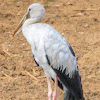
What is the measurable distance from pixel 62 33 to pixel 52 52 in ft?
9.60

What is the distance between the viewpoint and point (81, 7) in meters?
8.70

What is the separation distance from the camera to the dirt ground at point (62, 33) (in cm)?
572

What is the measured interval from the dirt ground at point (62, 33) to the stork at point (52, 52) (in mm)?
740

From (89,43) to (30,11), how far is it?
2.44 metres

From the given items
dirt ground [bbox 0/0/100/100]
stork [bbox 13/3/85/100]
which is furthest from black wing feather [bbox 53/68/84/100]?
dirt ground [bbox 0/0/100/100]

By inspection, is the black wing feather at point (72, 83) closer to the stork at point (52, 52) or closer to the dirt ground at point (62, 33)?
the stork at point (52, 52)

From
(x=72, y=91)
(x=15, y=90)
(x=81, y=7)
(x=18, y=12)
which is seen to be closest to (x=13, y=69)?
(x=15, y=90)

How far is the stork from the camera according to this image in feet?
15.5

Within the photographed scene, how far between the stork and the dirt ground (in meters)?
0.74

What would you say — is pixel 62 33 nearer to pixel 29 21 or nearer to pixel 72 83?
pixel 29 21

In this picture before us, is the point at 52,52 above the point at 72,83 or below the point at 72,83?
above

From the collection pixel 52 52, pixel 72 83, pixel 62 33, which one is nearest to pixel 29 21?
pixel 52 52

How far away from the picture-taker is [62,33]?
7609 mm

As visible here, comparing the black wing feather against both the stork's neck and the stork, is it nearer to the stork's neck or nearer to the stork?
the stork
